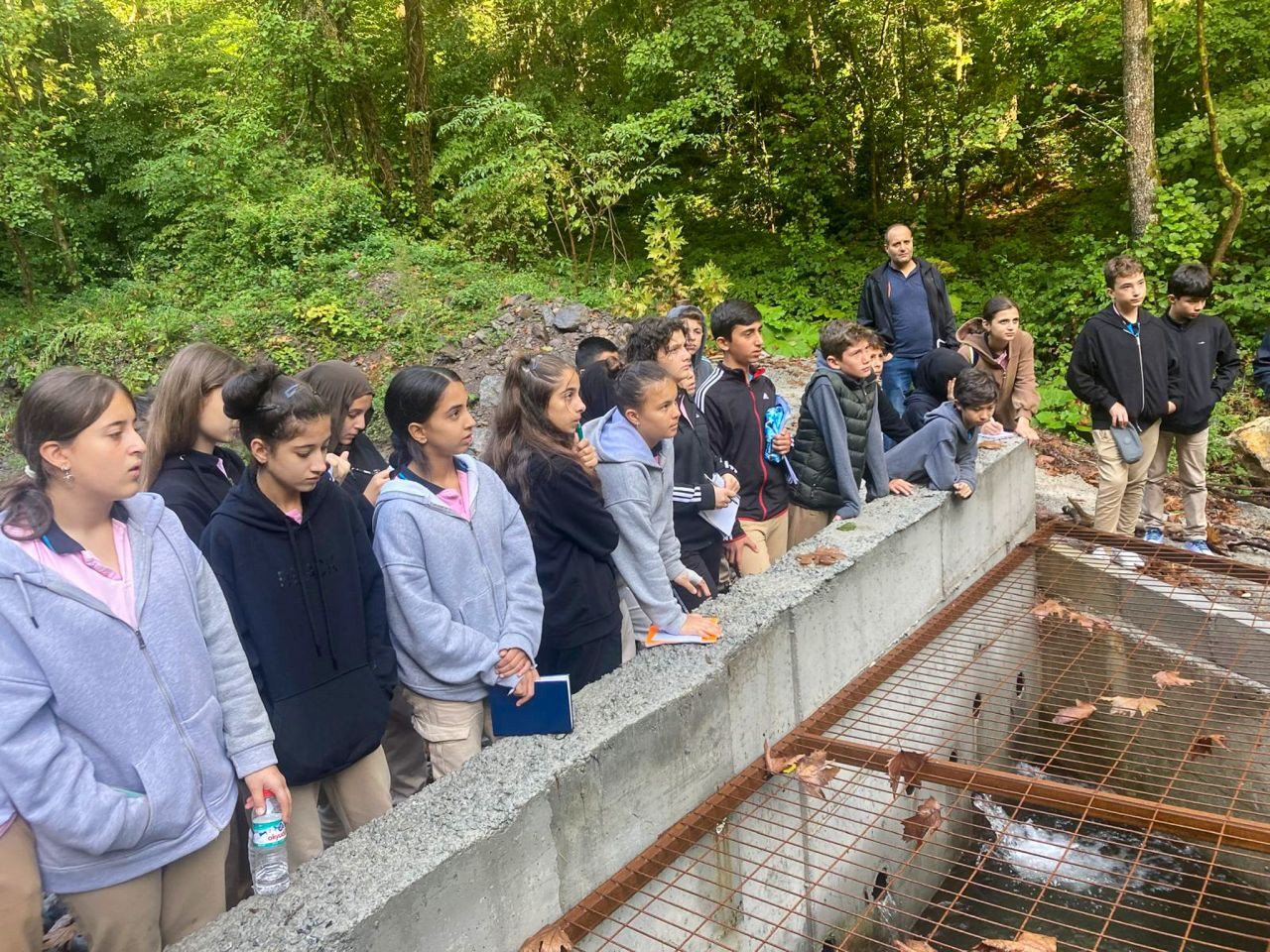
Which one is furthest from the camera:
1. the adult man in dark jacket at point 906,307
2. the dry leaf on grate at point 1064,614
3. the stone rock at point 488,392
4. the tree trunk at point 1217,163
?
the stone rock at point 488,392

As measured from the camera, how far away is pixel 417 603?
3.15 metres

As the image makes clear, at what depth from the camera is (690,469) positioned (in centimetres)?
450

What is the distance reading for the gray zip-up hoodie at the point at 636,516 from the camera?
12.0 ft

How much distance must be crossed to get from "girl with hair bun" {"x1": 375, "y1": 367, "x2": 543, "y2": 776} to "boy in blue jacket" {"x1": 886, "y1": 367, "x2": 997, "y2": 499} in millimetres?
2735

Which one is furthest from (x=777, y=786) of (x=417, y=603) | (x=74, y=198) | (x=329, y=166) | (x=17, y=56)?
(x=74, y=198)

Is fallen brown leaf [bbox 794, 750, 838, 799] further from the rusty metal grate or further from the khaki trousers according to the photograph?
the khaki trousers

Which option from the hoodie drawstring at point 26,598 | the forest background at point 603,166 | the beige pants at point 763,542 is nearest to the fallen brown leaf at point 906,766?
the beige pants at point 763,542

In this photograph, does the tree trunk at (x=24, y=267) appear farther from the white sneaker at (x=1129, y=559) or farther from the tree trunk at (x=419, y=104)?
the white sneaker at (x=1129, y=559)

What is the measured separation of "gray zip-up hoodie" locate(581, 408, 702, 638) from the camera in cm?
366

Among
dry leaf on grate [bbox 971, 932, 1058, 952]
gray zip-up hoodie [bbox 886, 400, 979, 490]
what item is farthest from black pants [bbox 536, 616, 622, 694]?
gray zip-up hoodie [bbox 886, 400, 979, 490]

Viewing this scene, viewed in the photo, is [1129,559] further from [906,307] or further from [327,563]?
[327,563]

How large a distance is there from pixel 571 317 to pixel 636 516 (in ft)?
29.1

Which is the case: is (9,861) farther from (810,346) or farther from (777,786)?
(810,346)

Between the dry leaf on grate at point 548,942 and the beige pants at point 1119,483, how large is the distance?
16.2 ft
